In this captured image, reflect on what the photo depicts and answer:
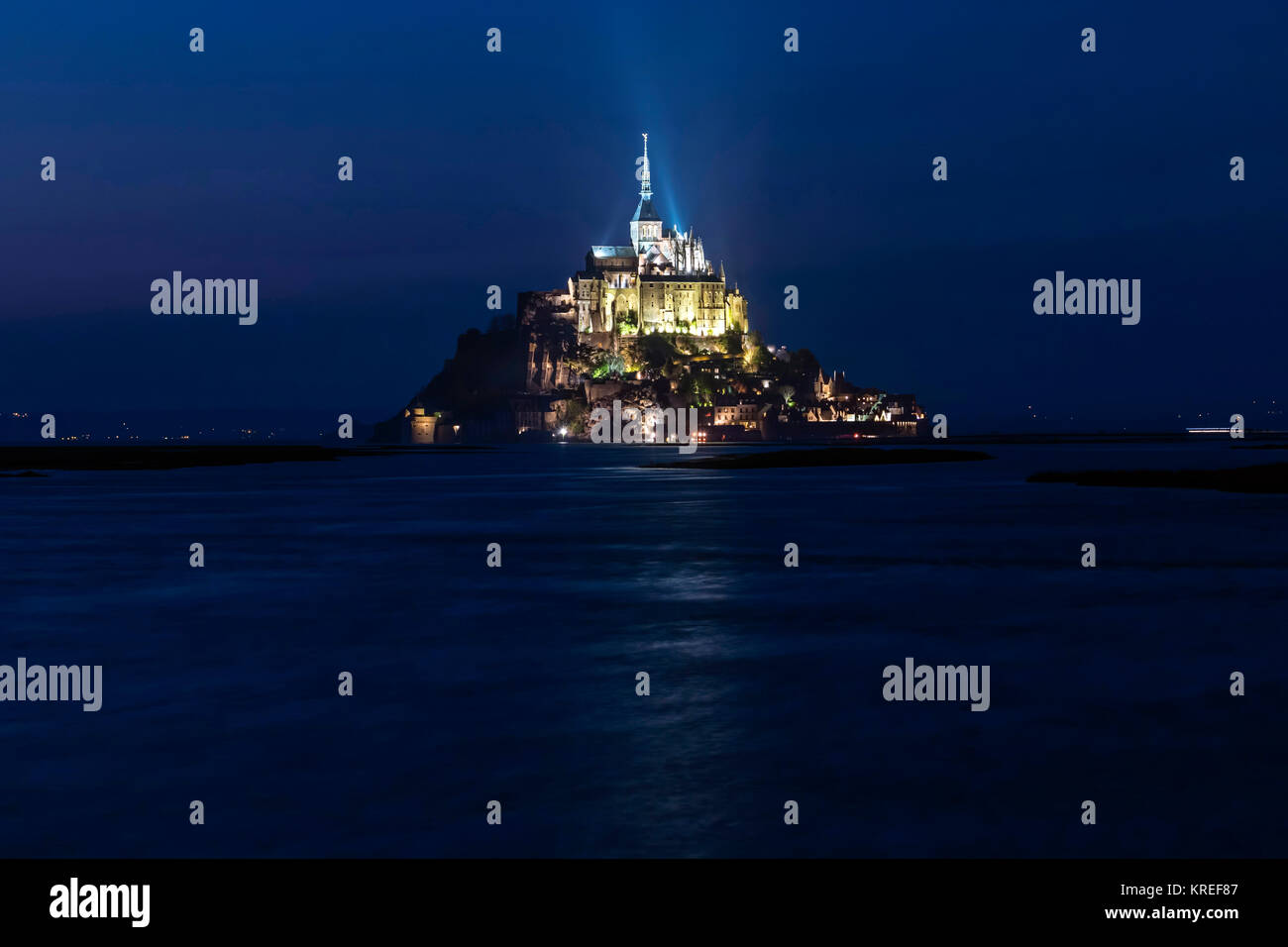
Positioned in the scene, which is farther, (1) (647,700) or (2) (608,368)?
(2) (608,368)

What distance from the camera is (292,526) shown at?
136ft

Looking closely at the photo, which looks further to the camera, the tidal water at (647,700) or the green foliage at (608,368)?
the green foliage at (608,368)

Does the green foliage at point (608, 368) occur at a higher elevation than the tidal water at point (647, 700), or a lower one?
higher

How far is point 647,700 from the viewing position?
47.8 ft

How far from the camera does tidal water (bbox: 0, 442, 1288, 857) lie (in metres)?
9.72

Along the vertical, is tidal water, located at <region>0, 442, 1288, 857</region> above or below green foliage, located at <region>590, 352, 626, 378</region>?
below

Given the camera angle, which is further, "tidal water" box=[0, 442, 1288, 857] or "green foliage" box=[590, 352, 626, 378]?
"green foliage" box=[590, 352, 626, 378]

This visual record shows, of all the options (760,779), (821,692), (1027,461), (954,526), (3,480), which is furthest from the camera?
(1027,461)

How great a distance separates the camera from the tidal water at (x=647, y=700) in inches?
383

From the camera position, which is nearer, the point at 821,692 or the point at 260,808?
the point at 260,808

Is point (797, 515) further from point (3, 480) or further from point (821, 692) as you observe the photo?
point (3, 480)

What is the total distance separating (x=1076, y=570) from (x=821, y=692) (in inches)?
586

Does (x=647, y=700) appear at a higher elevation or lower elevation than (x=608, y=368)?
lower
